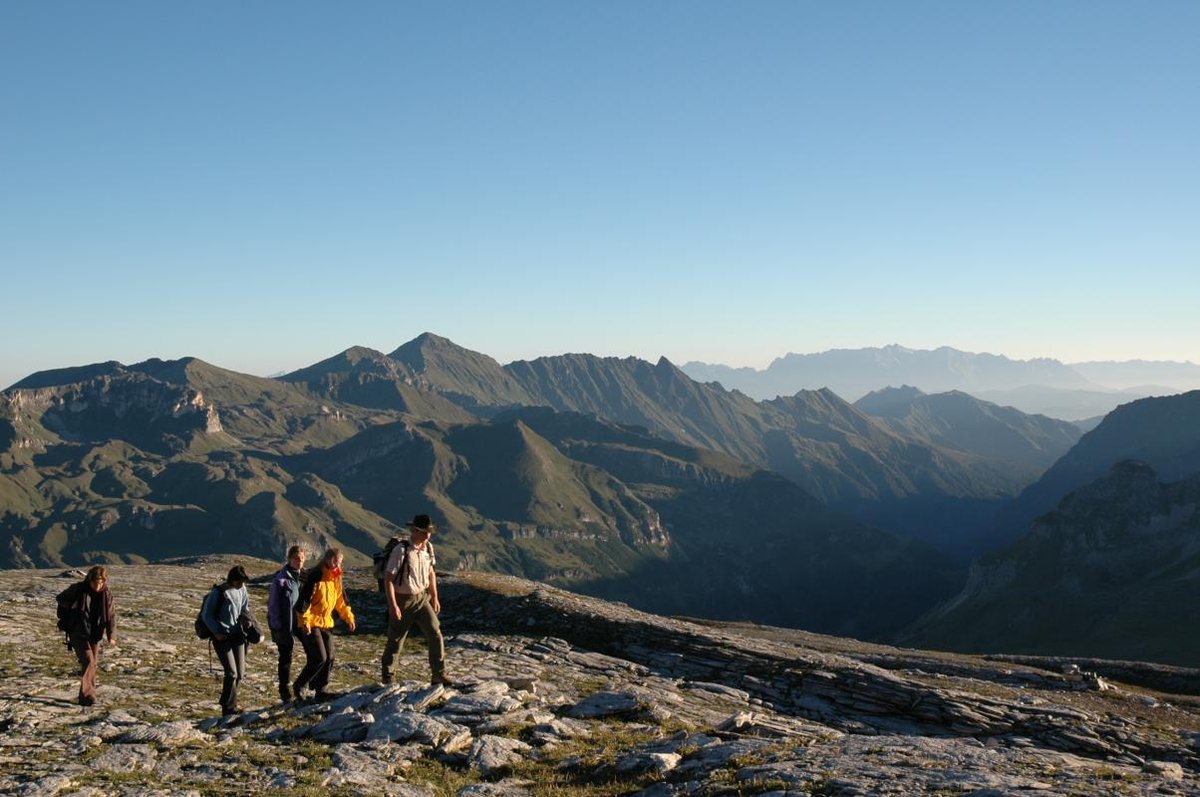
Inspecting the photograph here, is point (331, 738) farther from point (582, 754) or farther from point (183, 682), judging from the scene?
point (183, 682)

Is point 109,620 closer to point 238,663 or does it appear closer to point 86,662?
point 86,662

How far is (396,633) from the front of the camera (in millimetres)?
23844

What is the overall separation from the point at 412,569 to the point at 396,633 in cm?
212

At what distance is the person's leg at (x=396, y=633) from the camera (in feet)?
76.9

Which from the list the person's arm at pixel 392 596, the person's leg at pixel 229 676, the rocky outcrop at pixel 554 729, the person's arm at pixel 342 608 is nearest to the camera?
the rocky outcrop at pixel 554 729

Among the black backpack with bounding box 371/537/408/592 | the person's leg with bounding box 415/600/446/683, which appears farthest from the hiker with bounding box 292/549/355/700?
the person's leg with bounding box 415/600/446/683

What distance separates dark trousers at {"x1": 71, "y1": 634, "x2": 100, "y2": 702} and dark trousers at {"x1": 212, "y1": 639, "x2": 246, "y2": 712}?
3.14 meters

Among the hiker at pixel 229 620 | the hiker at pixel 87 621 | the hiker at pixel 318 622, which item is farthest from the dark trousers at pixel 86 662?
the hiker at pixel 318 622

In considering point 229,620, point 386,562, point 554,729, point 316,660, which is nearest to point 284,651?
point 316,660

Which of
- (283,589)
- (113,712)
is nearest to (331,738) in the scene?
(283,589)

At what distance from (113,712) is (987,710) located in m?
30.3

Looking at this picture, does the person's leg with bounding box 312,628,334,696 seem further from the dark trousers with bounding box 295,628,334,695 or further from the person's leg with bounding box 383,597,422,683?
the person's leg with bounding box 383,597,422,683

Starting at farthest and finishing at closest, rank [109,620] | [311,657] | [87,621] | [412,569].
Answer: [412,569]
[109,620]
[87,621]
[311,657]

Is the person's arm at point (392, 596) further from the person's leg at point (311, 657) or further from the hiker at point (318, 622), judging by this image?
the person's leg at point (311, 657)
